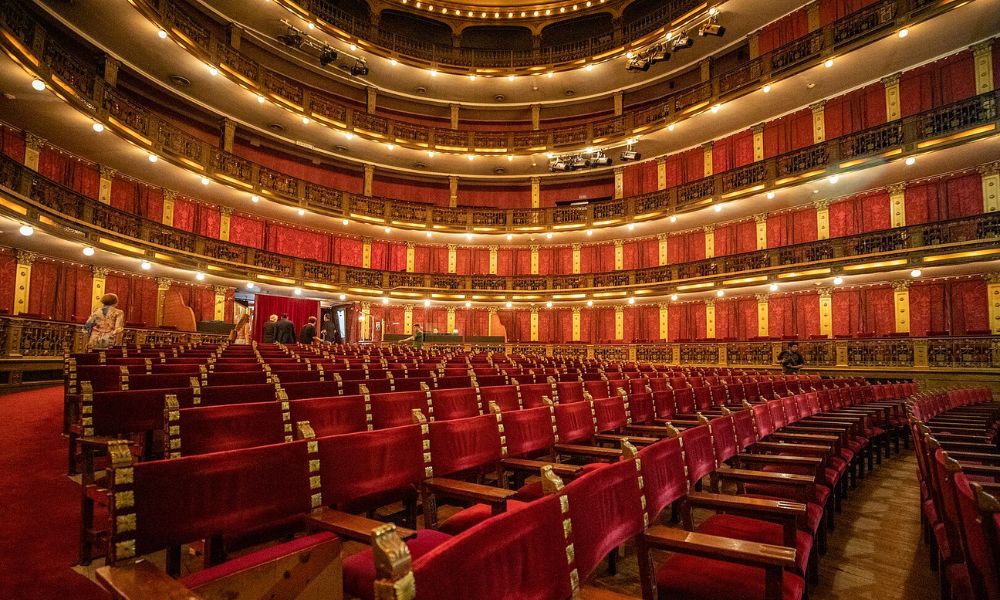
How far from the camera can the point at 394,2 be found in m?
19.9

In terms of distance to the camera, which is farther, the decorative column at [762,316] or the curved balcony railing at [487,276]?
the decorative column at [762,316]

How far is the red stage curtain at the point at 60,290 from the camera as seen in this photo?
35.5ft

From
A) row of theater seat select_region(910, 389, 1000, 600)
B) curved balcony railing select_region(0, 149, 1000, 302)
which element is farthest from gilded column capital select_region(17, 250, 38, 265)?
row of theater seat select_region(910, 389, 1000, 600)

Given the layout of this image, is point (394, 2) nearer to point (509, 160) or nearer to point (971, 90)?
point (509, 160)

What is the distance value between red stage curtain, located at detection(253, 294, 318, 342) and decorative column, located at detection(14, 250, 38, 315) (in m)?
6.47

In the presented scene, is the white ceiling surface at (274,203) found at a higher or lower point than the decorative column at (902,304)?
higher

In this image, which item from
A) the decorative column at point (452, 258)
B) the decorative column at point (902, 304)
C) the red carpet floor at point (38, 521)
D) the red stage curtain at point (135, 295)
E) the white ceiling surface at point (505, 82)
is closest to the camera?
the red carpet floor at point (38, 521)

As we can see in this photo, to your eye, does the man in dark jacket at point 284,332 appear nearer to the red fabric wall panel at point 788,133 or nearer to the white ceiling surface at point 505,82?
the white ceiling surface at point 505,82

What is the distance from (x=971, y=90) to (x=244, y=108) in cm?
1895

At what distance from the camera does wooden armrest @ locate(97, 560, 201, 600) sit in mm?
1059

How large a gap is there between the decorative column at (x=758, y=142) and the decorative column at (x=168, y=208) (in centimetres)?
1689

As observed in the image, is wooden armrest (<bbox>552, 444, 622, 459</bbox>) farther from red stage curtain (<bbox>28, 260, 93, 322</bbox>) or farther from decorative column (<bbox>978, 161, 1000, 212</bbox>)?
decorative column (<bbox>978, 161, 1000, 212</bbox>)

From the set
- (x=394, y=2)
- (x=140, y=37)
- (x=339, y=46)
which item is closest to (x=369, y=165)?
(x=339, y=46)

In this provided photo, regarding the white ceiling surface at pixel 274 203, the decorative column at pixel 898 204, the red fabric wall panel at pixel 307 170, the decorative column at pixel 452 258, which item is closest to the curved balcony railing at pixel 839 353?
the decorative column at pixel 898 204
